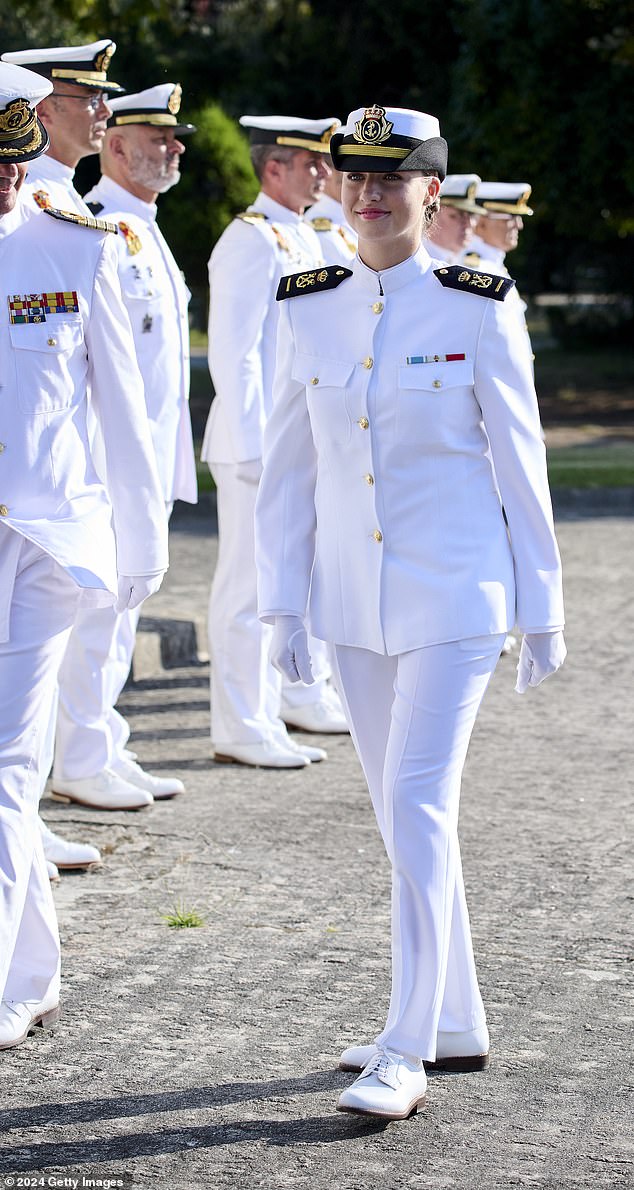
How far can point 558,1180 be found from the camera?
3.53 meters

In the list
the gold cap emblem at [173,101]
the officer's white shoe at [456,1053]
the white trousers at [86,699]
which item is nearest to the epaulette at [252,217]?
the gold cap emblem at [173,101]

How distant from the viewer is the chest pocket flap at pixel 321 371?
13.1 ft

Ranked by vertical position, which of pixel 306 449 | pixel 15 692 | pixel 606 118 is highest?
pixel 606 118

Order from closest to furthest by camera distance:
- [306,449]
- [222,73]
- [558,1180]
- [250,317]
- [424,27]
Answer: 1. [558,1180]
2. [306,449]
3. [250,317]
4. [424,27]
5. [222,73]

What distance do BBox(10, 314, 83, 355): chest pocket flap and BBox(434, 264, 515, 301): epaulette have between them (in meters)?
0.87

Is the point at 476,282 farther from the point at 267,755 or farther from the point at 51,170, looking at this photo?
the point at 267,755

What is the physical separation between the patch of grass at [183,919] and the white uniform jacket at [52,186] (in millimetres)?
2165

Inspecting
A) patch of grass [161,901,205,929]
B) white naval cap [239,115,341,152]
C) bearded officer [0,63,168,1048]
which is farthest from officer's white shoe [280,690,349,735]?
bearded officer [0,63,168,1048]

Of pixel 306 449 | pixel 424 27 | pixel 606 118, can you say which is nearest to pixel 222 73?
pixel 424 27

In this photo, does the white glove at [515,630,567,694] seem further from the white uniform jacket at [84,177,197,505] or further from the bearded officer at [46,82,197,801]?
the white uniform jacket at [84,177,197,505]

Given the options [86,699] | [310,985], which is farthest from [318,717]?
[310,985]

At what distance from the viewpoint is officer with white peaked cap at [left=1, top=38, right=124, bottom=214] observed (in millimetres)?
6062

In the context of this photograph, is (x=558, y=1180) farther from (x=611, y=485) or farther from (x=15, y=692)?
(x=611, y=485)

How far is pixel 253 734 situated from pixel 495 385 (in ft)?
11.2
